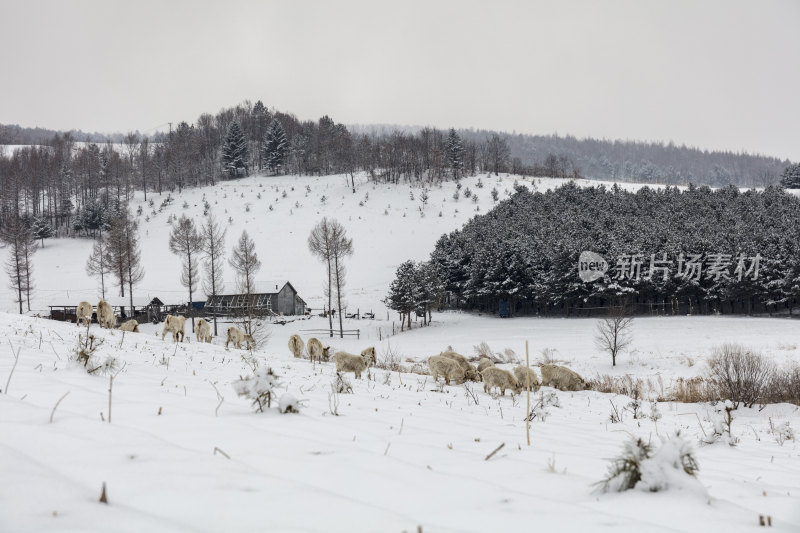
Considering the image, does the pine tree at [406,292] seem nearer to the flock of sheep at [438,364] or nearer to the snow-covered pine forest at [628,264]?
the snow-covered pine forest at [628,264]

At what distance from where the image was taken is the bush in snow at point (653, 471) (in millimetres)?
2387

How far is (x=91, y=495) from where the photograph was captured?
1.89 metres

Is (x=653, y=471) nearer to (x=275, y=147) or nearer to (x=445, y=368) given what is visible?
(x=445, y=368)

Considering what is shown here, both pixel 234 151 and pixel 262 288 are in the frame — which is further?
pixel 234 151

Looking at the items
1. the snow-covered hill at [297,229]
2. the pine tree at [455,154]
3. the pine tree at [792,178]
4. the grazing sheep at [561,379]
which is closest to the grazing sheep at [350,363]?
the grazing sheep at [561,379]

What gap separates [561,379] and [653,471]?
12827mm

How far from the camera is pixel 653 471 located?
2396mm

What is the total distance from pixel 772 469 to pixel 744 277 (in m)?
52.0

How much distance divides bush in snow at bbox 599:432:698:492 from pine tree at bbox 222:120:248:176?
111 m

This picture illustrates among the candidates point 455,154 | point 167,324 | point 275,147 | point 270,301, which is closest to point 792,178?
point 455,154

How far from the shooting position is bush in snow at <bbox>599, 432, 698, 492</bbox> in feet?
7.83

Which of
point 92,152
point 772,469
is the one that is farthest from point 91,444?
point 92,152

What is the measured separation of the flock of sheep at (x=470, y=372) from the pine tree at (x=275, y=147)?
313 ft

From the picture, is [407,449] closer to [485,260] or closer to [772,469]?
[772,469]
